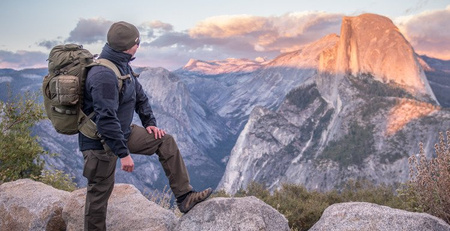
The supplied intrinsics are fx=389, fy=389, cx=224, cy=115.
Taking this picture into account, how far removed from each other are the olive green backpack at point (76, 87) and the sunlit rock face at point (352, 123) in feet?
350

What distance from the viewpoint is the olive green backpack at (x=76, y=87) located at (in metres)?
5.02

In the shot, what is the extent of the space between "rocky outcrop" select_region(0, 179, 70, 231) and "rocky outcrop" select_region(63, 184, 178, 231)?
17.9 inches

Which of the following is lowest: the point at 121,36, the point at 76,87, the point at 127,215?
the point at 127,215

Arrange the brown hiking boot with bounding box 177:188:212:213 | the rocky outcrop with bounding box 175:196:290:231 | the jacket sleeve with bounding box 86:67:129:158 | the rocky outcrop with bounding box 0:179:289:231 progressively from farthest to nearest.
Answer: the brown hiking boot with bounding box 177:188:212:213 < the rocky outcrop with bounding box 0:179:289:231 < the rocky outcrop with bounding box 175:196:290:231 < the jacket sleeve with bounding box 86:67:129:158

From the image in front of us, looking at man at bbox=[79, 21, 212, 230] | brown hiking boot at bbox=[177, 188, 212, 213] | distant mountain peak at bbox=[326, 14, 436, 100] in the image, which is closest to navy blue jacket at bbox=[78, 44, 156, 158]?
man at bbox=[79, 21, 212, 230]

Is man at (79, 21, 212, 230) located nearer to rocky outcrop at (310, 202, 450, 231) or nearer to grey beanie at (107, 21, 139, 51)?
grey beanie at (107, 21, 139, 51)

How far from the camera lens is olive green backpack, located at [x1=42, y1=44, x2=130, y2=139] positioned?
5.02 metres

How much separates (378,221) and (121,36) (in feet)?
14.2

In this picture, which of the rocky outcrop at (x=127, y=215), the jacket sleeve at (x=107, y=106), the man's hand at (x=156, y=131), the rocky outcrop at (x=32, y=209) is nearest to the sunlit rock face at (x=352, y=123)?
the rocky outcrop at (x=127, y=215)

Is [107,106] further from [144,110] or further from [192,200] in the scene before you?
[192,200]

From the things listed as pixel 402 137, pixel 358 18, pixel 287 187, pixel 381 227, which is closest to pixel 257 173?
pixel 402 137

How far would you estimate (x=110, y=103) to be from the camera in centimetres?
483

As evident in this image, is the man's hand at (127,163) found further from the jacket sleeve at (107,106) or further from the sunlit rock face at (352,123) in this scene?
the sunlit rock face at (352,123)

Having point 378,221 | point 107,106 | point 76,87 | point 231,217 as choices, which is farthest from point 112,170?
point 378,221
